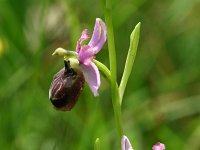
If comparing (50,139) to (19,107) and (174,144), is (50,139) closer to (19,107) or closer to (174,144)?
(19,107)

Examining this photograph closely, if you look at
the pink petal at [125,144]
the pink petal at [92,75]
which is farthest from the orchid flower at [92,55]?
the pink petal at [125,144]

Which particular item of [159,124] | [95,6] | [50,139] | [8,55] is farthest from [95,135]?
[95,6]

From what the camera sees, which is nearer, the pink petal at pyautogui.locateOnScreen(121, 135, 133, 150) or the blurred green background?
the pink petal at pyautogui.locateOnScreen(121, 135, 133, 150)

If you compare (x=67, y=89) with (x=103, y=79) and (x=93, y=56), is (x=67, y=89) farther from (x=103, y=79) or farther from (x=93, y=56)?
(x=103, y=79)

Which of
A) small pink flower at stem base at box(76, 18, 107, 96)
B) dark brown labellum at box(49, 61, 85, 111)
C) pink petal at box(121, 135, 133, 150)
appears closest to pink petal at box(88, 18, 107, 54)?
small pink flower at stem base at box(76, 18, 107, 96)

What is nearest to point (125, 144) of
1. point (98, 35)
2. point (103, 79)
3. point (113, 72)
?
point (113, 72)

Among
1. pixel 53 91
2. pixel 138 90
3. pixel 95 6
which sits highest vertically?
pixel 53 91

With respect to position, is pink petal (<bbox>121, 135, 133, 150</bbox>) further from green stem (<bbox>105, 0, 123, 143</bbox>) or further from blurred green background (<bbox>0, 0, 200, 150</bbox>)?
blurred green background (<bbox>0, 0, 200, 150</bbox>)
